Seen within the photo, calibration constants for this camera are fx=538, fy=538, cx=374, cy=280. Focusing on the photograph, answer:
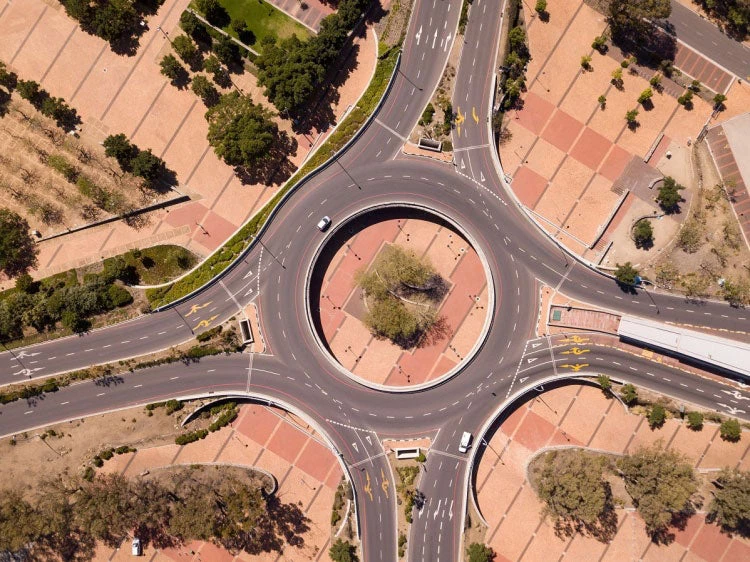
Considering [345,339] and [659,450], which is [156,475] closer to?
[345,339]

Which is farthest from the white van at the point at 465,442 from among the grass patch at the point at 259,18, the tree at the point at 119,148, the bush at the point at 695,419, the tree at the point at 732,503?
the tree at the point at 119,148

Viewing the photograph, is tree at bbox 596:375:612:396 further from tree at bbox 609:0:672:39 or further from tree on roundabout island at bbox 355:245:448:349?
tree at bbox 609:0:672:39

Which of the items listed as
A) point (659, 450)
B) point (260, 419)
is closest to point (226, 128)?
point (260, 419)

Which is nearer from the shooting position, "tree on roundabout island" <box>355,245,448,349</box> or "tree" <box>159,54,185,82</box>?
"tree on roundabout island" <box>355,245,448,349</box>

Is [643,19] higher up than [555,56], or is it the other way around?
[643,19]

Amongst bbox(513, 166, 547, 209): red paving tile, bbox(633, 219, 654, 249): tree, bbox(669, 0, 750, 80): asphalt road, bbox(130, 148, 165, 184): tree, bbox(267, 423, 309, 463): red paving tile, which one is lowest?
bbox(267, 423, 309, 463): red paving tile

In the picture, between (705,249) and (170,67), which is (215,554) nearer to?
(170,67)

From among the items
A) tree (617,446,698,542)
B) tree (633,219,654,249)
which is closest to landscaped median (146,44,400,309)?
tree (633,219,654,249)
